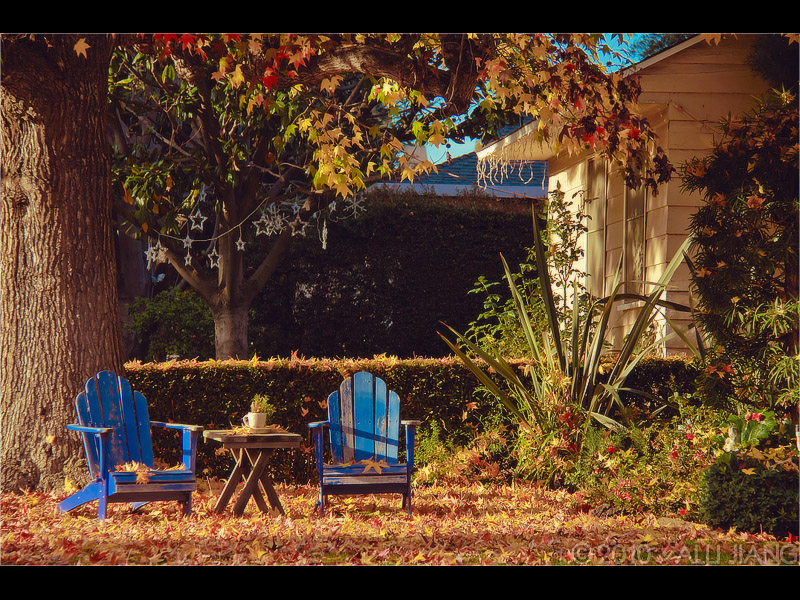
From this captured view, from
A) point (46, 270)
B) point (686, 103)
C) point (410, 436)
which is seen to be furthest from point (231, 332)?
point (686, 103)

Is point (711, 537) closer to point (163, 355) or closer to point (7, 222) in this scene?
point (7, 222)

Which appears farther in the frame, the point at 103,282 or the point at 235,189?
the point at 235,189

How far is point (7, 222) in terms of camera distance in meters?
5.70

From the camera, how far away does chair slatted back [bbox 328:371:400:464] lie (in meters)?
5.86

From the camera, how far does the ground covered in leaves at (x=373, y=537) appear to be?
4207 millimetres

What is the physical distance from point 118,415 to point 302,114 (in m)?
2.94

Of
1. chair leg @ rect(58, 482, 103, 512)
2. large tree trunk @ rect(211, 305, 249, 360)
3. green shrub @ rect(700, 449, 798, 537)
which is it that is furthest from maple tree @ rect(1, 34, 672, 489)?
large tree trunk @ rect(211, 305, 249, 360)

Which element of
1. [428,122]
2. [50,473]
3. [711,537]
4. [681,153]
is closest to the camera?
[711,537]

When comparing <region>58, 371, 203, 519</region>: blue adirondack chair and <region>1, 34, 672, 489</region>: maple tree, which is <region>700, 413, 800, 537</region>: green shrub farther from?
<region>58, 371, 203, 519</region>: blue adirondack chair

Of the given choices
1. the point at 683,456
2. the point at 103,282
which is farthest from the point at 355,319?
the point at 683,456

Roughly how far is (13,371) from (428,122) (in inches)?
177

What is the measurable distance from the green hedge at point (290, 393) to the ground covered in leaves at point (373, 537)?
0.78 m

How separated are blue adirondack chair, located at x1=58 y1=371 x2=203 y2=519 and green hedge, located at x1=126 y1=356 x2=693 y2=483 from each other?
80 cm
